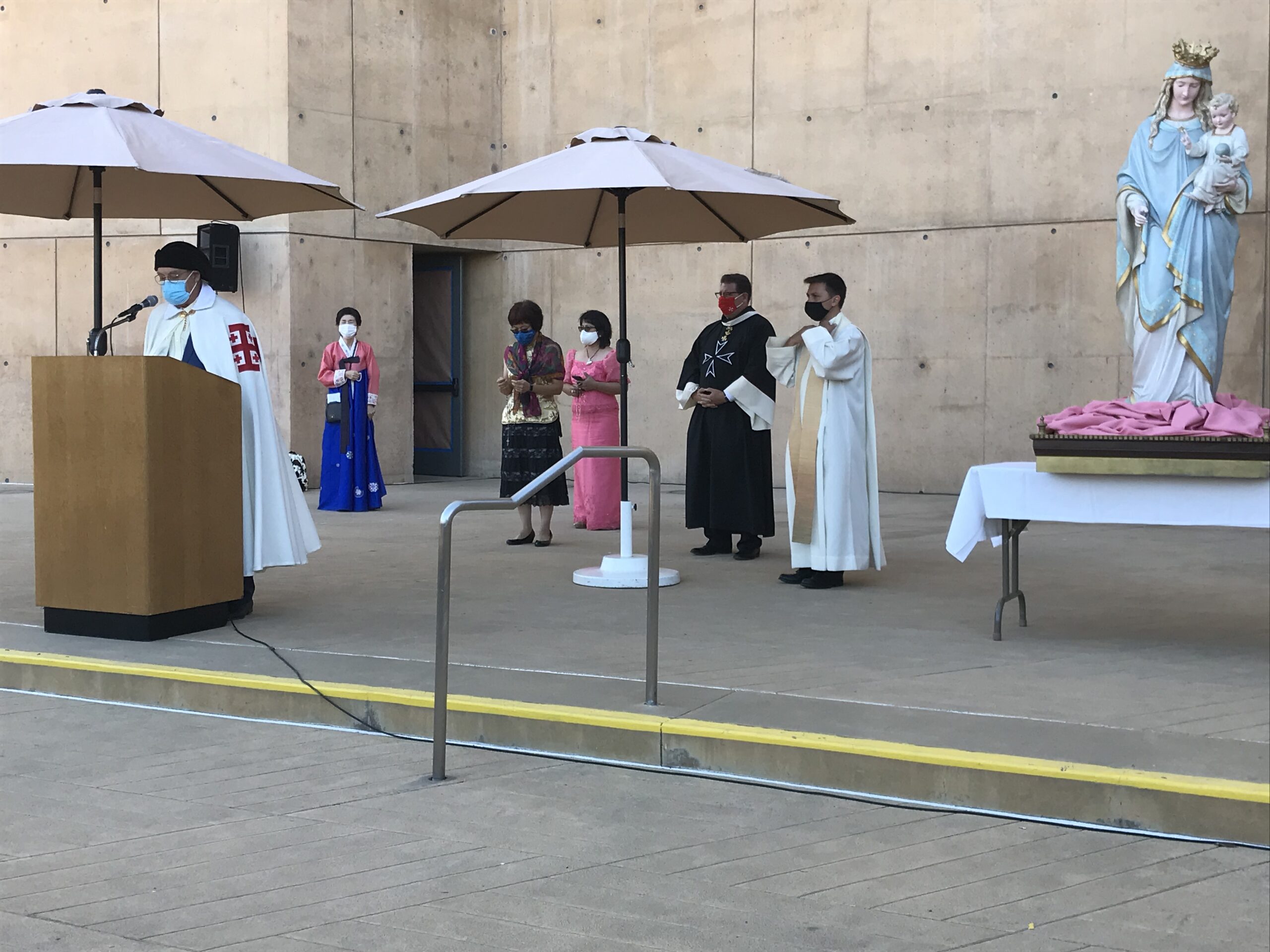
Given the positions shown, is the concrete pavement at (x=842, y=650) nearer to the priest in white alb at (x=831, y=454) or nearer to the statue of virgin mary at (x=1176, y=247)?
the priest in white alb at (x=831, y=454)

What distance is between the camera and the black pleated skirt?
10227mm

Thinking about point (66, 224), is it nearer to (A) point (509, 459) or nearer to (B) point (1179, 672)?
(A) point (509, 459)

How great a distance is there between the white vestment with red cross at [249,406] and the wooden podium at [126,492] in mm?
329

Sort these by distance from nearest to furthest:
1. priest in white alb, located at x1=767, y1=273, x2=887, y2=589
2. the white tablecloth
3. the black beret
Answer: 1. the white tablecloth
2. the black beret
3. priest in white alb, located at x1=767, y1=273, x2=887, y2=589

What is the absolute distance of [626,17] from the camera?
15859 millimetres

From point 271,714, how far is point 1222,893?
138 inches

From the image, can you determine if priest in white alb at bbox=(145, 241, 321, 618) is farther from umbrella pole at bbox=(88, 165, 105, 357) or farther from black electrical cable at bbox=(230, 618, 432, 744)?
black electrical cable at bbox=(230, 618, 432, 744)

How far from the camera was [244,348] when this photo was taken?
278 inches

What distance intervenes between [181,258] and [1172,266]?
606 cm

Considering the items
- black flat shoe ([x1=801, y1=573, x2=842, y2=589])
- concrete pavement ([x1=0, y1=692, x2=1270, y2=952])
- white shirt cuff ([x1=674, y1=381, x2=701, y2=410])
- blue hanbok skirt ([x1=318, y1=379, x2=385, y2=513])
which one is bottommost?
concrete pavement ([x1=0, y1=692, x2=1270, y2=952])

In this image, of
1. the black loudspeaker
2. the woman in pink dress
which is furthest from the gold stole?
the black loudspeaker

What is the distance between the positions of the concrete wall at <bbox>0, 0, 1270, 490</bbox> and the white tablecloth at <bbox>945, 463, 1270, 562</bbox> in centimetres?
721

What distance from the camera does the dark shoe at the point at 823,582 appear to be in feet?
26.7

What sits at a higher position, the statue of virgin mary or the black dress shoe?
the statue of virgin mary
